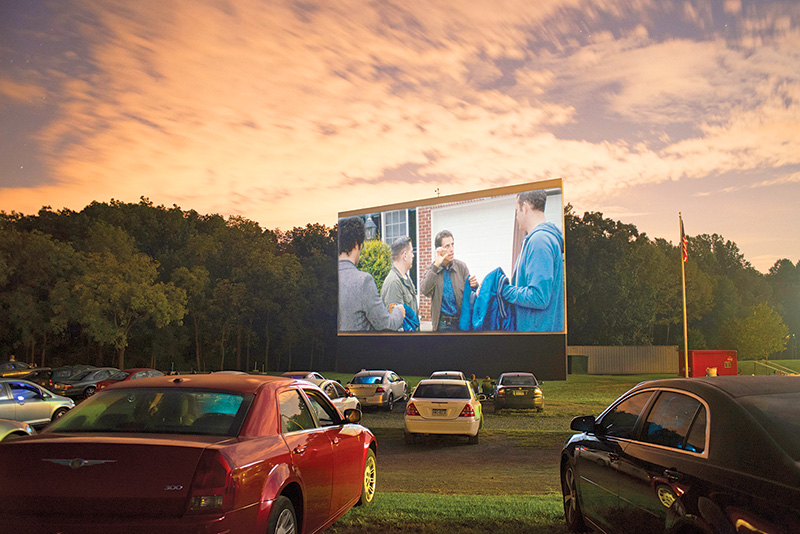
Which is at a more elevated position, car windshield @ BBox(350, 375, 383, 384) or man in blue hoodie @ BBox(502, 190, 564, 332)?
man in blue hoodie @ BBox(502, 190, 564, 332)

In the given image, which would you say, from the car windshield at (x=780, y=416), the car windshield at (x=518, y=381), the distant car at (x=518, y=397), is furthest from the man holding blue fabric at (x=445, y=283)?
the car windshield at (x=780, y=416)

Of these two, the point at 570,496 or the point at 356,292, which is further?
the point at 356,292

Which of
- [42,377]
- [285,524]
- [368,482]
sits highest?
[285,524]

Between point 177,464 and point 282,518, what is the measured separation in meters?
1.12

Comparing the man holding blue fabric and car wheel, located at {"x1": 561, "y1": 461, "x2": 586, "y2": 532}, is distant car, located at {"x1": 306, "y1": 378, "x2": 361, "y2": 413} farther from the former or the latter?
the man holding blue fabric

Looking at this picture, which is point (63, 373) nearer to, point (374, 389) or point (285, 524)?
point (374, 389)

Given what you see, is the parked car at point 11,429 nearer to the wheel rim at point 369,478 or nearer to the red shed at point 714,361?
the wheel rim at point 369,478

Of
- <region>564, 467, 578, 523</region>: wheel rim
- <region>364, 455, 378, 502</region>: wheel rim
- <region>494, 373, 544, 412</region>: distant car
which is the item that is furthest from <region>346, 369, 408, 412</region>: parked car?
<region>564, 467, 578, 523</region>: wheel rim

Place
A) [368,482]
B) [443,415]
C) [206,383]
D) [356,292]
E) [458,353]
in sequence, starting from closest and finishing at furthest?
1. [206,383]
2. [368,482]
3. [443,415]
4. [458,353]
5. [356,292]

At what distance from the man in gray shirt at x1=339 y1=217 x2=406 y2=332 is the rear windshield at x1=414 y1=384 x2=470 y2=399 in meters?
24.9

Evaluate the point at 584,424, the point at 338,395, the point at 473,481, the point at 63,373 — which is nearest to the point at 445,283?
the point at 63,373

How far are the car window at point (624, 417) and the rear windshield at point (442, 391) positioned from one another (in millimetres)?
10481

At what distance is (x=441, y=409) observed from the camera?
16.2 metres

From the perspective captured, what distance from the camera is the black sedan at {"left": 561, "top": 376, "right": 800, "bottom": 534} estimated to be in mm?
3469
